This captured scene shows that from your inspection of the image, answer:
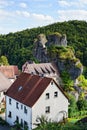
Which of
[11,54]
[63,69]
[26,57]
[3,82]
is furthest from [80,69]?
[11,54]

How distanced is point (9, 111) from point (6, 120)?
1.77 m

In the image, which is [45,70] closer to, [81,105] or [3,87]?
[81,105]

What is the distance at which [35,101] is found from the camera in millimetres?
45219

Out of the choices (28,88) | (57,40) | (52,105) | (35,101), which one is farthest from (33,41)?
(35,101)

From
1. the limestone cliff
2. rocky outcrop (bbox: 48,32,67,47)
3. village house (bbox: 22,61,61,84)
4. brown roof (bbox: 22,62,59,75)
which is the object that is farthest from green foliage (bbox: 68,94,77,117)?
rocky outcrop (bbox: 48,32,67,47)

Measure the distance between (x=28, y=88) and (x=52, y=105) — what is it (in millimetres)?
4160

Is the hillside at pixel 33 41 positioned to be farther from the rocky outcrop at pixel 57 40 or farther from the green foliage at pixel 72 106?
the green foliage at pixel 72 106

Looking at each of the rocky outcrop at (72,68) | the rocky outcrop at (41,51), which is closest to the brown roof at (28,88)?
the rocky outcrop at (72,68)

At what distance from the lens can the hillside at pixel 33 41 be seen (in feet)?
361

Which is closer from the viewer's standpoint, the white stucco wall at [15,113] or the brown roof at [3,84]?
the white stucco wall at [15,113]

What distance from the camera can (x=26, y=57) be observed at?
110875 mm

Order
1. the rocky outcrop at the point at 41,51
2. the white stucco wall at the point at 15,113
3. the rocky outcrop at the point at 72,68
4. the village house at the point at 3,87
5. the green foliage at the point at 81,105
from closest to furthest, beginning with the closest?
the white stucco wall at the point at 15,113 → the village house at the point at 3,87 → the green foliage at the point at 81,105 → the rocky outcrop at the point at 72,68 → the rocky outcrop at the point at 41,51

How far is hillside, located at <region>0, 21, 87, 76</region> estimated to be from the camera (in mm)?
109994

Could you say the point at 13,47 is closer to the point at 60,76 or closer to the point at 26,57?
the point at 26,57
